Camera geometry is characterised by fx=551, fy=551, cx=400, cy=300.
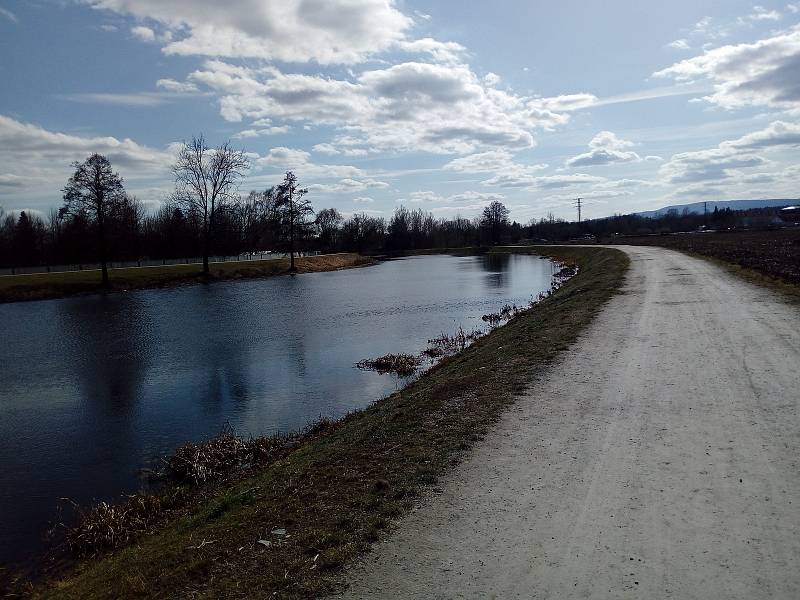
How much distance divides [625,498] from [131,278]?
5650 centimetres

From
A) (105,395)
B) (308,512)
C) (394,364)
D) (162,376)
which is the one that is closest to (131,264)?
(162,376)

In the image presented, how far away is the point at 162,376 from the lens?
17625 mm

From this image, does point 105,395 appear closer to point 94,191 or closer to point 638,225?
point 94,191

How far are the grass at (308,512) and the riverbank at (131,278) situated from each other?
152 feet

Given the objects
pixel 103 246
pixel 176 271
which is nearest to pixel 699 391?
pixel 103 246

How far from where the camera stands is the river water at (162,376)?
10.5 m

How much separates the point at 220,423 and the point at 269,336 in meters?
11.6

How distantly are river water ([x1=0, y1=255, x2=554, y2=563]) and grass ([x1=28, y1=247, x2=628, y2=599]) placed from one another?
275 centimetres

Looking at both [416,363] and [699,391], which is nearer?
[699,391]

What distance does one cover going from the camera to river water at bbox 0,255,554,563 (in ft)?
34.3

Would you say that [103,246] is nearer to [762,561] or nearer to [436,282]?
[436,282]

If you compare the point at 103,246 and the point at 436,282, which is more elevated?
the point at 103,246

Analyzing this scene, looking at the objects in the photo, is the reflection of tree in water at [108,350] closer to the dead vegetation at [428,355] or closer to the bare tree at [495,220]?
the dead vegetation at [428,355]

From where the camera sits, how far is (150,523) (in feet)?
26.8
